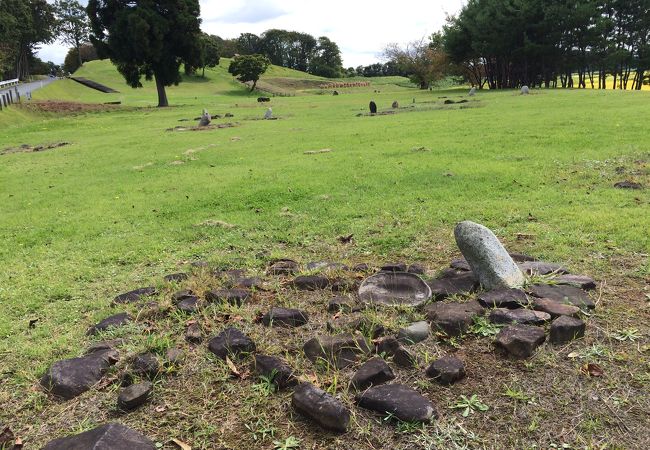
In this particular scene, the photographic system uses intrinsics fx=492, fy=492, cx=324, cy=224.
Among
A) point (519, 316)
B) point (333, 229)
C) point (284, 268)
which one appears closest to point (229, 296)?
point (284, 268)

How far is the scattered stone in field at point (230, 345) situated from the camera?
3.78m

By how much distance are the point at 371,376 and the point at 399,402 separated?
31 centimetres

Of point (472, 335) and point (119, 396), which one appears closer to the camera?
point (119, 396)

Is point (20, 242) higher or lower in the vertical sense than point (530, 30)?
lower

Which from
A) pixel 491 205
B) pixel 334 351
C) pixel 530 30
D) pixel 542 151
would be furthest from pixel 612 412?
pixel 530 30

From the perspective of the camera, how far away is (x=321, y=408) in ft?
9.93

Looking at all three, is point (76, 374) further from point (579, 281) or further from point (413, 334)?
point (579, 281)

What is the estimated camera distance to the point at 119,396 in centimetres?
333

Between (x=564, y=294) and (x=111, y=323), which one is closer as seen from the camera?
(x=564, y=294)

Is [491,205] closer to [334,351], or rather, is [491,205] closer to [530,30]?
[334,351]

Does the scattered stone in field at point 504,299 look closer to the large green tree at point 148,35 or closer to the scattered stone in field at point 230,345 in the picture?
the scattered stone in field at point 230,345

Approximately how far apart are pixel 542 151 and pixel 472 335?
944 cm

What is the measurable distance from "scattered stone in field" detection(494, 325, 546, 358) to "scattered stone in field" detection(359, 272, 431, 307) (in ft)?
2.87

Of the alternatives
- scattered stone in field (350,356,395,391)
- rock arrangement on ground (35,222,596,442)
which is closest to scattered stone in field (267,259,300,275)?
rock arrangement on ground (35,222,596,442)
